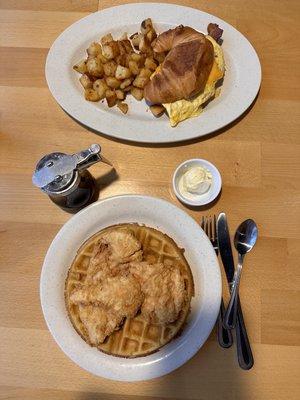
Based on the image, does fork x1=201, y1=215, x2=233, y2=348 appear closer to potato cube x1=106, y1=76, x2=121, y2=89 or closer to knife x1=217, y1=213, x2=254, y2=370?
knife x1=217, y1=213, x2=254, y2=370

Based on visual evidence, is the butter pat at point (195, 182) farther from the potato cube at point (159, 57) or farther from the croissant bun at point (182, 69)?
the potato cube at point (159, 57)

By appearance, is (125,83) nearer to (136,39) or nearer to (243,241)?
(136,39)

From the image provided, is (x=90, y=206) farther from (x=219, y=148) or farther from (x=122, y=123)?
(x=219, y=148)

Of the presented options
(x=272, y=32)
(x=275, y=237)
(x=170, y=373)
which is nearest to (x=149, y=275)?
(x=170, y=373)

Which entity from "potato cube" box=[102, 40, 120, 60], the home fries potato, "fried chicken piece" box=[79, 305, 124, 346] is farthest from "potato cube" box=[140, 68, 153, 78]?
"fried chicken piece" box=[79, 305, 124, 346]

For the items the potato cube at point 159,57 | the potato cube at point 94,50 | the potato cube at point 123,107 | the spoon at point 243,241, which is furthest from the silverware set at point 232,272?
the potato cube at point 94,50

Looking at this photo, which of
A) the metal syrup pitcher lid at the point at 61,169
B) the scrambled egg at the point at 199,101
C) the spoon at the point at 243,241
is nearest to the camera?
the metal syrup pitcher lid at the point at 61,169
